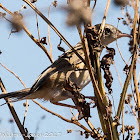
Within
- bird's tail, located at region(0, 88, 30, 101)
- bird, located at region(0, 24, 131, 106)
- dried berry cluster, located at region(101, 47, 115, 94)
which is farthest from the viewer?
bird, located at region(0, 24, 131, 106)

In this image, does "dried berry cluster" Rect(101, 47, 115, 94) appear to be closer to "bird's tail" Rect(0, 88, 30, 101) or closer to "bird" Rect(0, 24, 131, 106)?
"bird" Rect(0, 24, 131, 106)

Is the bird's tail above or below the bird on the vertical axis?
below

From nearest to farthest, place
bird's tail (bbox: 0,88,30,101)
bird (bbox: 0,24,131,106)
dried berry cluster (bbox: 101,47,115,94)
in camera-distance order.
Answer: dried berry cluster (bbox: 101,47,115,94)
bird's tail (bbox: 0,88,30,101)
bird (bbox: 0,24,131,106)

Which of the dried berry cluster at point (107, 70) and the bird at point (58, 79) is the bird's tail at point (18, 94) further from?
the dried berry cluster at point (107, 70)

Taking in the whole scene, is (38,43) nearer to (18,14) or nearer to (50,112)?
(18,14)

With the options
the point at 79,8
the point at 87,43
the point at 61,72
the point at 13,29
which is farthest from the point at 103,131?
the point at 61,72

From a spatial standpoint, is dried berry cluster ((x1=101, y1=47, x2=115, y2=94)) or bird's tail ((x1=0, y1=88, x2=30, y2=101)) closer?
dried berry cluster ((x1=101, y1=47, x2=115, y2=94))

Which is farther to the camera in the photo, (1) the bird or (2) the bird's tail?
(1) the bird

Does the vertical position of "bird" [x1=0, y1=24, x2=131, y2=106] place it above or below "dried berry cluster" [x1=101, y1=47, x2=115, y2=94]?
above

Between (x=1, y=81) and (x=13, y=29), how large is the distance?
2.13ft

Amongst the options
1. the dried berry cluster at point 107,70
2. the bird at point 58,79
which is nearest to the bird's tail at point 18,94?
the bird at point 58,79

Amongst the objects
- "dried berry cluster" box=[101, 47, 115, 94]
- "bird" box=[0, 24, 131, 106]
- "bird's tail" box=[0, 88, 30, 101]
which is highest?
"bird" box=[0, 24, 131, 106]

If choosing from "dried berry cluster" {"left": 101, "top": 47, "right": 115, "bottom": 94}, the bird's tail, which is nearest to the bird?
the bird's tail

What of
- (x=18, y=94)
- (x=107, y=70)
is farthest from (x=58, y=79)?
(x=107, y=70)
